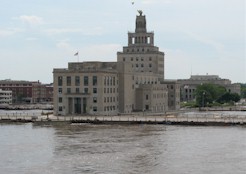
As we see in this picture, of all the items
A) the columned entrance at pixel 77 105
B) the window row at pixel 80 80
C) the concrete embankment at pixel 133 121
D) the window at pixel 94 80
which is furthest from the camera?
the columned entrance at pixel 77 105

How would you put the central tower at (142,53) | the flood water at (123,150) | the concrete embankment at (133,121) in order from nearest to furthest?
the flood water at (123,150) < the concrete embankment at (133,121) < the central tower at (142,53)

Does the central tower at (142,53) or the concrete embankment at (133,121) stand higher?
the central tower at (142,53)

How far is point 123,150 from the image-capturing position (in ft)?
222

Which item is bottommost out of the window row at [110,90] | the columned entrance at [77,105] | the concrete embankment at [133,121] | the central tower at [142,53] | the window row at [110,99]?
the concrete embankment at [133,121]

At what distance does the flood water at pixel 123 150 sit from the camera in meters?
55.9

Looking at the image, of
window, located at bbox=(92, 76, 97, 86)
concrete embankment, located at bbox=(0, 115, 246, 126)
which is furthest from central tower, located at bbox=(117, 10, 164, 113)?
concrete embankment, located at bbox=(0, 115, 246, 126)

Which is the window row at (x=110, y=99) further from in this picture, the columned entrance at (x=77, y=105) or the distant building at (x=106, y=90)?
the columned entrance at (x=77, y=105)

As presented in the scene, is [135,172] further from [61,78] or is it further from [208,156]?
[61,78]

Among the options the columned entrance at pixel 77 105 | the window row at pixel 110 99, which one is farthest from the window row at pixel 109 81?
the columned entrance at pixel 77 105

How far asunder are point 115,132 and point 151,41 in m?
85.3

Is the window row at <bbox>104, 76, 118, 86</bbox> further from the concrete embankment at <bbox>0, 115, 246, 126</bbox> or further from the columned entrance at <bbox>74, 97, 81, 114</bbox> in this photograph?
the concrete embankment at <bbox>0, 115, 246, 126</bbox>

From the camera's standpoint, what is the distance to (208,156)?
208 ft

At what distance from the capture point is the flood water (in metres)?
55.9

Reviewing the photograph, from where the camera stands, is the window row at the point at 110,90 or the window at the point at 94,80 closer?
the window at the point at 94,80
